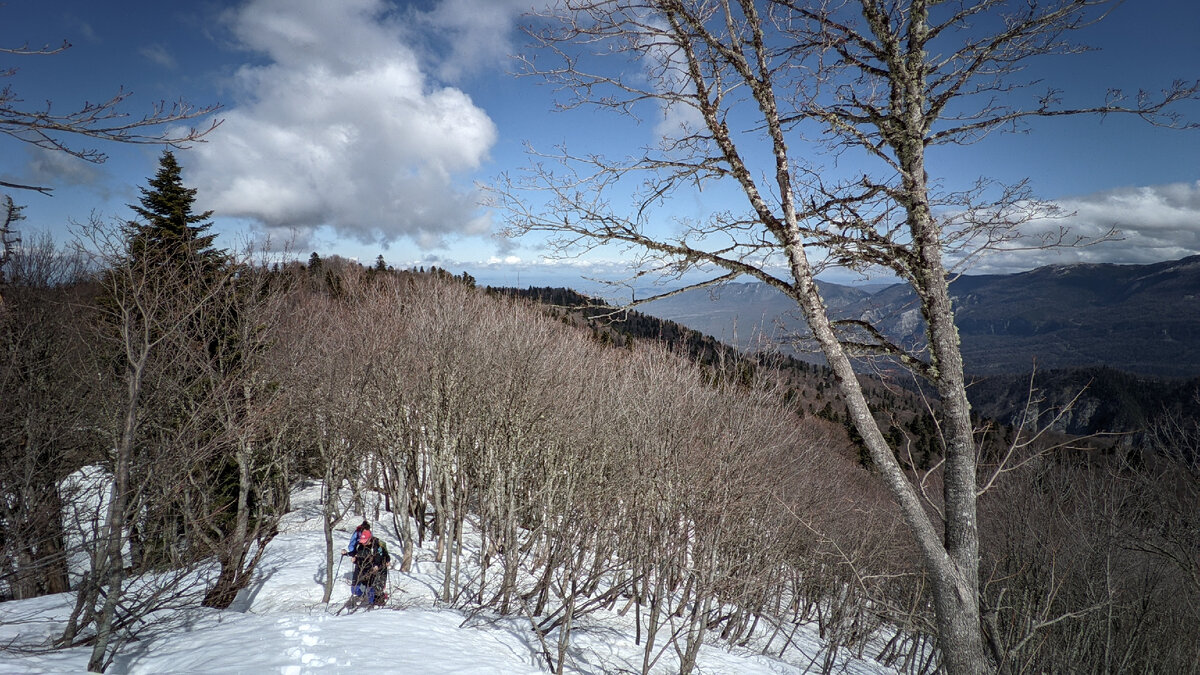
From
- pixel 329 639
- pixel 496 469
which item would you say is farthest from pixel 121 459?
pixel 496 469

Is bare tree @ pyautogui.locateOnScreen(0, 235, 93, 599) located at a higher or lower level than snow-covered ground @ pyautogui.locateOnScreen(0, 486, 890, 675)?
higher

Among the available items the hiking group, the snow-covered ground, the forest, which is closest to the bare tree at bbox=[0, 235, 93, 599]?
the forest

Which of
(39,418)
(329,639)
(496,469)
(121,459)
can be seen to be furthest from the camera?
(496,469)

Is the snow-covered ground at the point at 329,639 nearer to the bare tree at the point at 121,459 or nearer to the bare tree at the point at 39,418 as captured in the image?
the bare tree at the point at 121,459

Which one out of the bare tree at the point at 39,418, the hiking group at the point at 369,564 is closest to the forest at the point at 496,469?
the bare tree at the point at 39,418

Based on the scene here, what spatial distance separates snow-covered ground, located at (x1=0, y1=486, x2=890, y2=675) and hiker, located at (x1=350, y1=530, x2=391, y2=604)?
68 centimetres

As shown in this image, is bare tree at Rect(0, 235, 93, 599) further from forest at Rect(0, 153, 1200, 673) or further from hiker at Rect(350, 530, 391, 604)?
hiker at Rect(350, 530, 391, 604)

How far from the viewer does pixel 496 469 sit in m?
14.0

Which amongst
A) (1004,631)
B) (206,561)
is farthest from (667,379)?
(206,561)

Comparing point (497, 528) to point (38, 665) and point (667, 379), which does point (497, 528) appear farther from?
point (38, 665)

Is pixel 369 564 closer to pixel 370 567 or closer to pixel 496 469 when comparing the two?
pixel 370 567

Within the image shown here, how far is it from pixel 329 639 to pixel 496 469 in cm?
559

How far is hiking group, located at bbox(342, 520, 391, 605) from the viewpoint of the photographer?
1238cm

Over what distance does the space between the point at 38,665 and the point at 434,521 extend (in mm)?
12370
